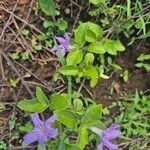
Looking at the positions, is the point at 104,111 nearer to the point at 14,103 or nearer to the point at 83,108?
the point at 83,108

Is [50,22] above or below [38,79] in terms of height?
above

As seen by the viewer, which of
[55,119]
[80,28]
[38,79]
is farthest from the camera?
[38,79]

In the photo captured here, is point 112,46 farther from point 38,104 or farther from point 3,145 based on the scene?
point 3,145

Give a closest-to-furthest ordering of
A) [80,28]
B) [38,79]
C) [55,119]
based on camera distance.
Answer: [55,119] < [80,28] < [38,79]

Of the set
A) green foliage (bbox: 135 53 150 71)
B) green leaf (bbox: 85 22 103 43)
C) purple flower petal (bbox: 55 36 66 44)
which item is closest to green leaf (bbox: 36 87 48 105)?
purple flower petal (bbox: 55 36 66 44)

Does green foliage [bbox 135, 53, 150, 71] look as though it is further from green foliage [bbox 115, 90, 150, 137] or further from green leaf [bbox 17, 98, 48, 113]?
green leaf [bbox 17, 98, 48, 113]

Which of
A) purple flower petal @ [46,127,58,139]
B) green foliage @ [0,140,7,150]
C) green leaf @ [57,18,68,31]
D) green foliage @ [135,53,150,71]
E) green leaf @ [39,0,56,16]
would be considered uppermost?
green leaf @ [39,0,56,16]

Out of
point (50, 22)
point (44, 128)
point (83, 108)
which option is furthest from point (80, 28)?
point (44, 128)

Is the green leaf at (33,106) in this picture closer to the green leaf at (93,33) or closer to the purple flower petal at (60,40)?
the purple flower petal at (60,40)
